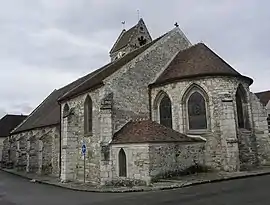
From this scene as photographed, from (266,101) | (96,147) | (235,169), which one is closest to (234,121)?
(235,169)

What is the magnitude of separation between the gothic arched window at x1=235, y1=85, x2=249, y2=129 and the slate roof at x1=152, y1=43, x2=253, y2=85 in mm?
1035

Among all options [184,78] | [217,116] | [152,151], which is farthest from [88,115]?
[217,116]

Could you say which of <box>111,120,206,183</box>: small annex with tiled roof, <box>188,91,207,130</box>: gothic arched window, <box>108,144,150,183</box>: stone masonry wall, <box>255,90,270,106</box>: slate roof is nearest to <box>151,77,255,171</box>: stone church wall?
<box>188,91,207,130</box>: gothic arched window

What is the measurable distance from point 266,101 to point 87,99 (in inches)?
1271

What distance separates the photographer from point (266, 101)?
4316cm

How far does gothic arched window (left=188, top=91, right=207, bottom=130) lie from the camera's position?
17984mm

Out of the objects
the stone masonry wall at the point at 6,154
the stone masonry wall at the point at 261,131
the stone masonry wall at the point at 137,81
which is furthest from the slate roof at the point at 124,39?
the stone masonry wall at the point at 6,154

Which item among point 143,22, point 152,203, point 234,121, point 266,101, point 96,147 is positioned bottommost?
point 152,203

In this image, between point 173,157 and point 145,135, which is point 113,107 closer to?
point 145,135

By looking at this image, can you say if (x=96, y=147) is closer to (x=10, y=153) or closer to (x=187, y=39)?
(x=187, y=39)

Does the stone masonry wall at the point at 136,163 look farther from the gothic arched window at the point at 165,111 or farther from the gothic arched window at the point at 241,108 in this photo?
the gothic arched window at the point at 241,108

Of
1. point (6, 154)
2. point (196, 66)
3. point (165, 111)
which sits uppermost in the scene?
point (196, 66)

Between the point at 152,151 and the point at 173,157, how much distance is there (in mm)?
1461

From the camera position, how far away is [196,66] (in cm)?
1881
